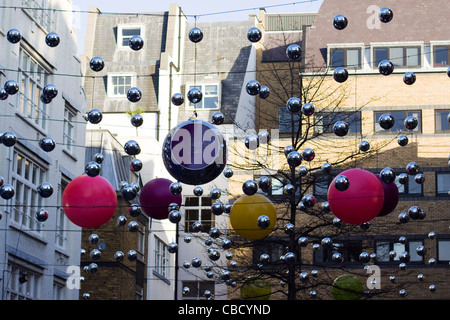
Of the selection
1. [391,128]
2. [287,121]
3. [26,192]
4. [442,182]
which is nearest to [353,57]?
[391,128]

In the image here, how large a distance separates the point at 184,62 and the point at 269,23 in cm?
624

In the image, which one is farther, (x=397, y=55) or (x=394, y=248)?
(x=397, y=55)

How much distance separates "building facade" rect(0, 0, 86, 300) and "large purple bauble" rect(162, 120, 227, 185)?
29.8 feet

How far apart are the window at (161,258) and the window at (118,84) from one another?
312 inches

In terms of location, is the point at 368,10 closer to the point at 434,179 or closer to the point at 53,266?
the point at 434,179

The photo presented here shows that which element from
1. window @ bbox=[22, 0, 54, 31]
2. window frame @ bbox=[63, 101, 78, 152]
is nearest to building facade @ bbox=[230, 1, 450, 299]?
window frame @ bbox=[63, 101, 78, 152]

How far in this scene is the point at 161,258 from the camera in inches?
1563

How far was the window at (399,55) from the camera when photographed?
124 ft

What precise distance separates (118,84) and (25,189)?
18106 mm

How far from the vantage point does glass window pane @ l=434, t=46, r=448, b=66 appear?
37.8 m

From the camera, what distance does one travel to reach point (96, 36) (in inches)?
1762

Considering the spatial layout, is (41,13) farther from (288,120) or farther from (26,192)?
(288,120)

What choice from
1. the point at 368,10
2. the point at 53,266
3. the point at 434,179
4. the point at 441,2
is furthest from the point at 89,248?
the point at 441,2
